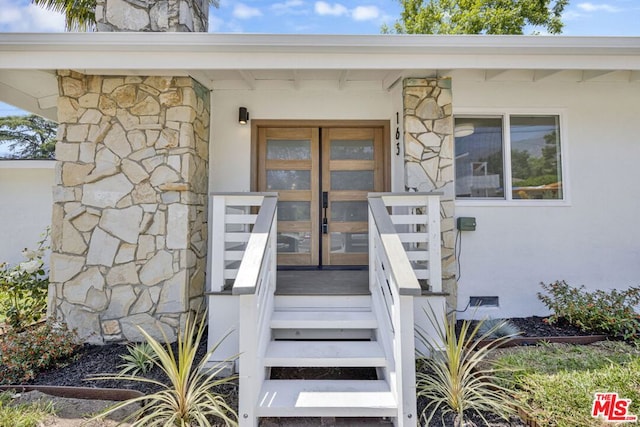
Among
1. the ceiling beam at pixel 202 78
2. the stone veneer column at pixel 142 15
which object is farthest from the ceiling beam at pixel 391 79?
the stone veneer column at pixel 142 15

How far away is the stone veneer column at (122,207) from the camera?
3574 mm

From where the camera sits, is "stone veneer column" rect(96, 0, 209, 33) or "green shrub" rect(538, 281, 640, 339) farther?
"stone veneer column" rect(96, 0, 209, 33)

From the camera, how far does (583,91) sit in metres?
4.23

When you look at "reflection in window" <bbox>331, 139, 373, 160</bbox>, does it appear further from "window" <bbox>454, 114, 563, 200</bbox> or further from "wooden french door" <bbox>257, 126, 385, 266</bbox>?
"window" <bbox>454, 114, 563, 200</bbox>

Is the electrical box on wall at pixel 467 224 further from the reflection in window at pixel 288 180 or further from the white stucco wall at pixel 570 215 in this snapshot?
the reflection in window at pixel 288 180

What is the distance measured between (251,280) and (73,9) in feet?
31.3

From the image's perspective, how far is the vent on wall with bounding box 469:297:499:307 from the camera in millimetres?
4066

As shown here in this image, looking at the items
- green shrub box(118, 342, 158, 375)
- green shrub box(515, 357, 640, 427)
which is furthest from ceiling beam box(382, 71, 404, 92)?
green shrub box(118, 342, 158, 375)

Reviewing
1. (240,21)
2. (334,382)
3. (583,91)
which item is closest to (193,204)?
(334,382)

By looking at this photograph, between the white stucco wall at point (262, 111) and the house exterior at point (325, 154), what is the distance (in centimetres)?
2

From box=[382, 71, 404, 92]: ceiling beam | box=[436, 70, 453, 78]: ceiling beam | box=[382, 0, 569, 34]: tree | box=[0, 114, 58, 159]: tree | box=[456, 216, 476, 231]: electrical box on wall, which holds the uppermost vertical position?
box=[382, 0, 569, 34]: tree

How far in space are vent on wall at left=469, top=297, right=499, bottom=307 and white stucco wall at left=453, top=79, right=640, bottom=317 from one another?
6 cm

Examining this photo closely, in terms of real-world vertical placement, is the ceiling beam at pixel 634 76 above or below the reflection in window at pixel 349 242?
above

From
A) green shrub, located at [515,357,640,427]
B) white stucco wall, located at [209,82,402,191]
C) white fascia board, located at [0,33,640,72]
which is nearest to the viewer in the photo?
green shrub, located at [515,357,640,427]
